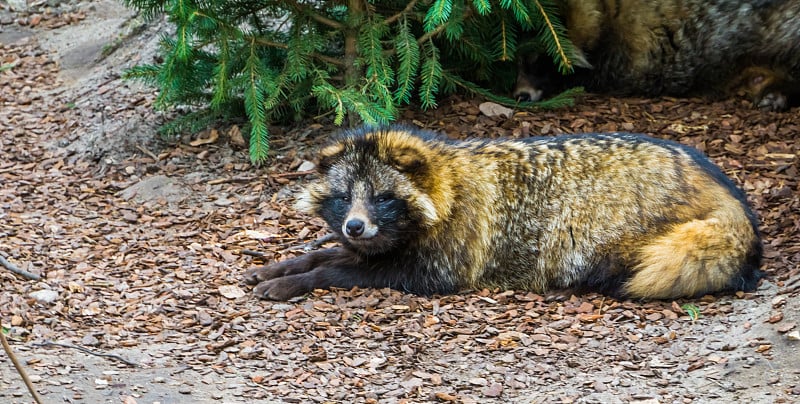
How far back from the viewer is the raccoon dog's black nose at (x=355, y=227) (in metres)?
5.93

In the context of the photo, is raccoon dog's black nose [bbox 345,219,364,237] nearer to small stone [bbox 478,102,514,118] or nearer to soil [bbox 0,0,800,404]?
soil [bbox 0,0,800,404]

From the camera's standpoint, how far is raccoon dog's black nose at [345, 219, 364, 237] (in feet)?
19.5

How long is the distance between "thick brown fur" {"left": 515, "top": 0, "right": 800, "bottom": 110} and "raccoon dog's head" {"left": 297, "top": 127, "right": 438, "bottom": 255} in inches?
102

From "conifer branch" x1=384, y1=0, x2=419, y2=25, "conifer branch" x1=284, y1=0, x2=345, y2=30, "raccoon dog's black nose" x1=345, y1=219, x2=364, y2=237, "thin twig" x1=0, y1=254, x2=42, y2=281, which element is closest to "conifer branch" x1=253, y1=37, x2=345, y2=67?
"conifer branch" x1=284, y1=0, x2=345, y2=30

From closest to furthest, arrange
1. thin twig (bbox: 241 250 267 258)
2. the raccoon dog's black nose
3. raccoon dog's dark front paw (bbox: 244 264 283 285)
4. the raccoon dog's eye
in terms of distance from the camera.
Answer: the raccoon dog's black nose, the raccoon dog's eye, raccoon dog's dark front paw (bbox: 244 264 283 285), thin twig (bbox: 241 250 267 258)

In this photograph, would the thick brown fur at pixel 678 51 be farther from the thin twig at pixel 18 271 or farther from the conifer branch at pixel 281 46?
the thin twig at pixel 18 271

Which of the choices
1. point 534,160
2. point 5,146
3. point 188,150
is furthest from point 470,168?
point 5,146

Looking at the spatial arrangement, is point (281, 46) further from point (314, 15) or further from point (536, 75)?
point (536, 75)

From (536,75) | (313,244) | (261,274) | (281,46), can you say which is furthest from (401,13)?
(261,274)

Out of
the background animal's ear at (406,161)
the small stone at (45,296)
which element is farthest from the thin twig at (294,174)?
the small stone at (45,296)

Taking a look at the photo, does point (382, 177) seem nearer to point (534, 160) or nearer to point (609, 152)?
point (534, 160)

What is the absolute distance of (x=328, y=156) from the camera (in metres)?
6.38

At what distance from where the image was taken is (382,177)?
20.2 feet

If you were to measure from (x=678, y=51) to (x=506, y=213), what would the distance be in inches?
125
